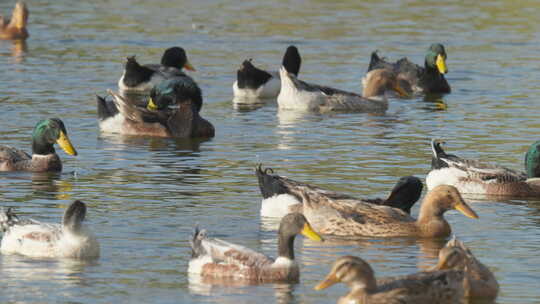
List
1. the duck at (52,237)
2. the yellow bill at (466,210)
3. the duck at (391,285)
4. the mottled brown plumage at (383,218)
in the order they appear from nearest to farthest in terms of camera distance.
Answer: the duck at (391,285), the duck at (52,237), the yellow bill at (466,210), the mottled brown plumage at (383,218)

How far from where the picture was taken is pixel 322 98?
2733 centimetres

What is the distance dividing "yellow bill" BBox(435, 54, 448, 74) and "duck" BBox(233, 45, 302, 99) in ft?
9.31

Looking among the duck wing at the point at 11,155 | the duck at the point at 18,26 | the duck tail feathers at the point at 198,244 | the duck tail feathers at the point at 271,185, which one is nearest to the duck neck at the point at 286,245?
the duck tail feathers at the point at 198,244

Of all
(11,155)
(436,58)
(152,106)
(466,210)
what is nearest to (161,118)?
(152,106)

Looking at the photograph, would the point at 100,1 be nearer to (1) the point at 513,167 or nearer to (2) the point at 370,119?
(2) the point at 370,119

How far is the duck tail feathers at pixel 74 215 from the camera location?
14242mm

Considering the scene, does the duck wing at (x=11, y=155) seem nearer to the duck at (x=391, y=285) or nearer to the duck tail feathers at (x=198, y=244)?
the duck tail feathers at (x=198, y=244)

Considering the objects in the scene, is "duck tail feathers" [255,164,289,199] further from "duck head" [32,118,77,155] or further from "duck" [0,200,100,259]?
"duck head" [32,118,77,155]

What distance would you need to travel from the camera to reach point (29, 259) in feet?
47.6

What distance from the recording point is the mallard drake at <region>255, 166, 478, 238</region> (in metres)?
16.0

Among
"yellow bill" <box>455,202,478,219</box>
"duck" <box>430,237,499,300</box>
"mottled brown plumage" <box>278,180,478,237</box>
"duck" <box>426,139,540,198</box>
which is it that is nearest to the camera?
"duck" <box>430,237,499,300</box>

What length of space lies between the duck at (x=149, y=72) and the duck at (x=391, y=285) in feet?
56.6

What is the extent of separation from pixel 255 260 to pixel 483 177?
585 centimetres

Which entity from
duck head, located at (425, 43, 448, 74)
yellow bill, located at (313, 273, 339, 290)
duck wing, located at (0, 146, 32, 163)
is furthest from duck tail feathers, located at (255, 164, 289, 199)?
duck head, located at (425, 43, 448, 74)
